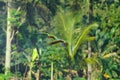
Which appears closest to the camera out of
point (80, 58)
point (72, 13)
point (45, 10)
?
point (80, 58)

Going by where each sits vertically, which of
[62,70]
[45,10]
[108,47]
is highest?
[45,10]

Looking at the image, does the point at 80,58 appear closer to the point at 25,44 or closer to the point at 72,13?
the point at 72,13

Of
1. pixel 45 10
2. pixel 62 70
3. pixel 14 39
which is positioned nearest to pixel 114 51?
pixel 62 70

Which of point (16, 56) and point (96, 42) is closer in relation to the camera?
point (96, 42)

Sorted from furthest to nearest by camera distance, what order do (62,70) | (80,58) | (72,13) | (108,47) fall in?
(62,70), (108,47), (72,13), (80,58)

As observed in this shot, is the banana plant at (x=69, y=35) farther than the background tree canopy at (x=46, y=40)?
No

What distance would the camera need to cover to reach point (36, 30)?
3070cm

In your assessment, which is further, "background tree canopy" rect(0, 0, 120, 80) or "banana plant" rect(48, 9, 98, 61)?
"background tree canopy" rect(0, 0, 120, 80)

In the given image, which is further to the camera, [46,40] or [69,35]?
[46,40]

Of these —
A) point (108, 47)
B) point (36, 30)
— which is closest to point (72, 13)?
point (108, 47)

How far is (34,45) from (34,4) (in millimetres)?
4085

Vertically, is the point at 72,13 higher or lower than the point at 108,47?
higher

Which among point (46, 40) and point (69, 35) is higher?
point (69, 35)

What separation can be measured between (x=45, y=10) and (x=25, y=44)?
3596 millimetres
